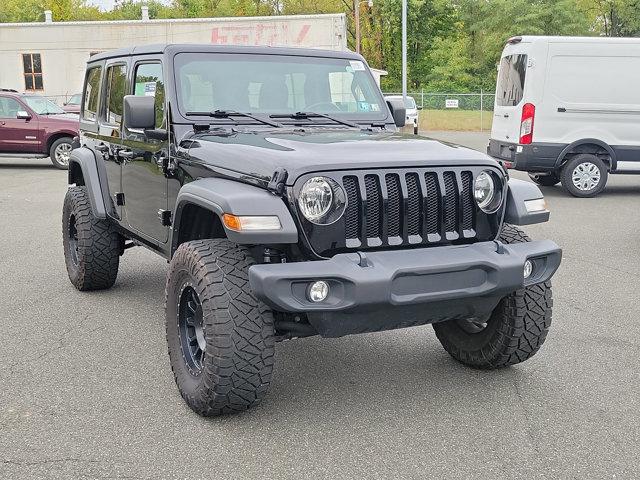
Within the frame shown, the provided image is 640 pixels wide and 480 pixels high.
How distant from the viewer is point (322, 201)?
3666 millimetres

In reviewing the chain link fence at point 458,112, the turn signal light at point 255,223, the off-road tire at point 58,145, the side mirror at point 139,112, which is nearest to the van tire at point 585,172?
the side mirror at point 139,112

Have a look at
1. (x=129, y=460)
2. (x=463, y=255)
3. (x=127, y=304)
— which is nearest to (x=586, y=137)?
(x=127, y=304)

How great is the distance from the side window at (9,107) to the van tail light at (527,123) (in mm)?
10908

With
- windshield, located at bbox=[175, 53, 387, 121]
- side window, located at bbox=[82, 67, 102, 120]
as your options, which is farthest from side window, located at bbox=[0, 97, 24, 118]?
windshield, located at bbox=[175, 53, 387, 121]

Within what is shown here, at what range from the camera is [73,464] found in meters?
3.42

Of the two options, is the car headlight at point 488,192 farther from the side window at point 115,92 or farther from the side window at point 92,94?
the side window at point 92,94

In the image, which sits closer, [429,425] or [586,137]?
[429,425]

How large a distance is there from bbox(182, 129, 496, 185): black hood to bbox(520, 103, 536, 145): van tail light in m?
8.28

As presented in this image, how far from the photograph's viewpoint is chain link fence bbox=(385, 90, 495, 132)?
3831 cm

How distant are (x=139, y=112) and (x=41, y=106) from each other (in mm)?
13948

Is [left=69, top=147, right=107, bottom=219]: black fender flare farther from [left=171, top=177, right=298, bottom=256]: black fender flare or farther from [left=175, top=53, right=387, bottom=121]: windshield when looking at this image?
[left=171, top=177, right=298, bottom=256]: black fender flare

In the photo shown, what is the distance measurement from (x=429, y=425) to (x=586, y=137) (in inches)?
386

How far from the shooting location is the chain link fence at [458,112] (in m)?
38.3

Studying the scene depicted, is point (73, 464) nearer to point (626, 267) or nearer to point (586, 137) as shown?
point (626, 267)
